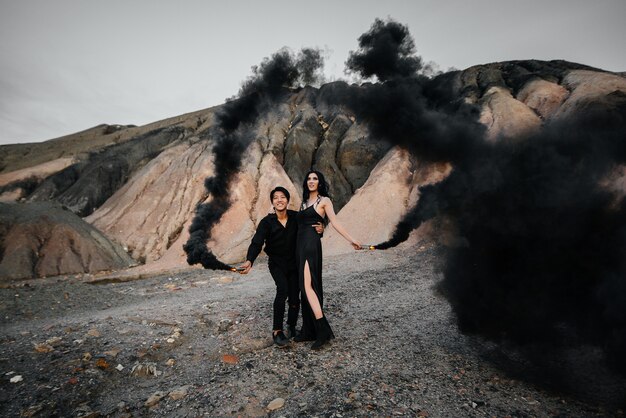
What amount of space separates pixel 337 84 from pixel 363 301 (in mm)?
21522

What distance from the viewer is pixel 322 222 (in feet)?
15.1

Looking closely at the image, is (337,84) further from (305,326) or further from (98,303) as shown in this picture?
(305,326)

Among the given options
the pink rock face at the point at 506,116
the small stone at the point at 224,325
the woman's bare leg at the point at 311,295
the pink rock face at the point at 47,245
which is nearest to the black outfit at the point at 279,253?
the woman's bare leg at the point at 311,295

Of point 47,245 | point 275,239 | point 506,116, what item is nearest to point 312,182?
point 275,239

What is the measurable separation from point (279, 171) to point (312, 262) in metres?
15.4

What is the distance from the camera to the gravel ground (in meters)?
3.08

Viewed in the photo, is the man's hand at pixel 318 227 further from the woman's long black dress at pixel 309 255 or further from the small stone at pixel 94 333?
the small stone at pixel 94 333

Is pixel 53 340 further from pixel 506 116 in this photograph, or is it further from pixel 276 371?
pixel 506 116

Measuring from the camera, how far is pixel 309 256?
4383 mm

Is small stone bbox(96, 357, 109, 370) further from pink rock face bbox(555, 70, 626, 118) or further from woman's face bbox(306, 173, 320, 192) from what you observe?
pink rock face bbox(555, 70, 626, 118)

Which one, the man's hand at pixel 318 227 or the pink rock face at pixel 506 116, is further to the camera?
the pink rock face at pixel 506 116

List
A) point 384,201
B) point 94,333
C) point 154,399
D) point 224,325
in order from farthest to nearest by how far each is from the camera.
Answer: point 384,201 → point 224,325 → point 94,333 → point 154,399

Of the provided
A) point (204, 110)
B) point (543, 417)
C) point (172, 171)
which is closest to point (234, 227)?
point (172, 171)

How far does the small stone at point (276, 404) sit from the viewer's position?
10.2 ft
